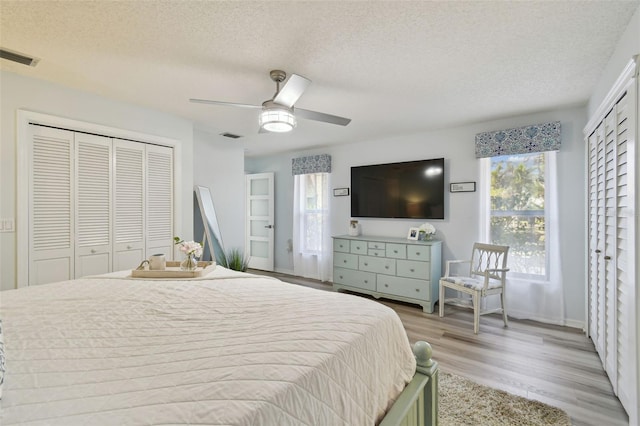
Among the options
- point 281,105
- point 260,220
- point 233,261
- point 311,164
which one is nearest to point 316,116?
point 281,105

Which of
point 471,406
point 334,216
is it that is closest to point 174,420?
point 471,406

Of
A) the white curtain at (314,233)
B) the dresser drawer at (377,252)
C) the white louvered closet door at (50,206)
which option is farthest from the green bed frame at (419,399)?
the white curtain at (314,233)

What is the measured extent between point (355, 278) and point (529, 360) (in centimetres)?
227

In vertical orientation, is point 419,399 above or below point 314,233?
below

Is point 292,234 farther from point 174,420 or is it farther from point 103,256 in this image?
point 174,420

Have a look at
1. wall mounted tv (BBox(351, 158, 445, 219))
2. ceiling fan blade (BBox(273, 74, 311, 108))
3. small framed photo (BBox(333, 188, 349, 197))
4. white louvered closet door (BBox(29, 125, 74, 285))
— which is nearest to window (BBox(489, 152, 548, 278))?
wall mounted tv (BBox(351, 158, 445, 219))

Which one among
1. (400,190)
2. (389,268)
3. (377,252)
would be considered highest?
(400,190)

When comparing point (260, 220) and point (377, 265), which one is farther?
point (260, 220)

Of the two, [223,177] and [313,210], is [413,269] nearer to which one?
[313,210]

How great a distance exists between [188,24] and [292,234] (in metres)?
4.23

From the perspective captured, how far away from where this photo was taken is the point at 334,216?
521 centimetres

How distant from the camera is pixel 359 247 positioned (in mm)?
4418

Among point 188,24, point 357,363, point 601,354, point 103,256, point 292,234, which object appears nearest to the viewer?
point 357,363

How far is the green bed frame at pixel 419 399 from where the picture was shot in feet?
4.03
